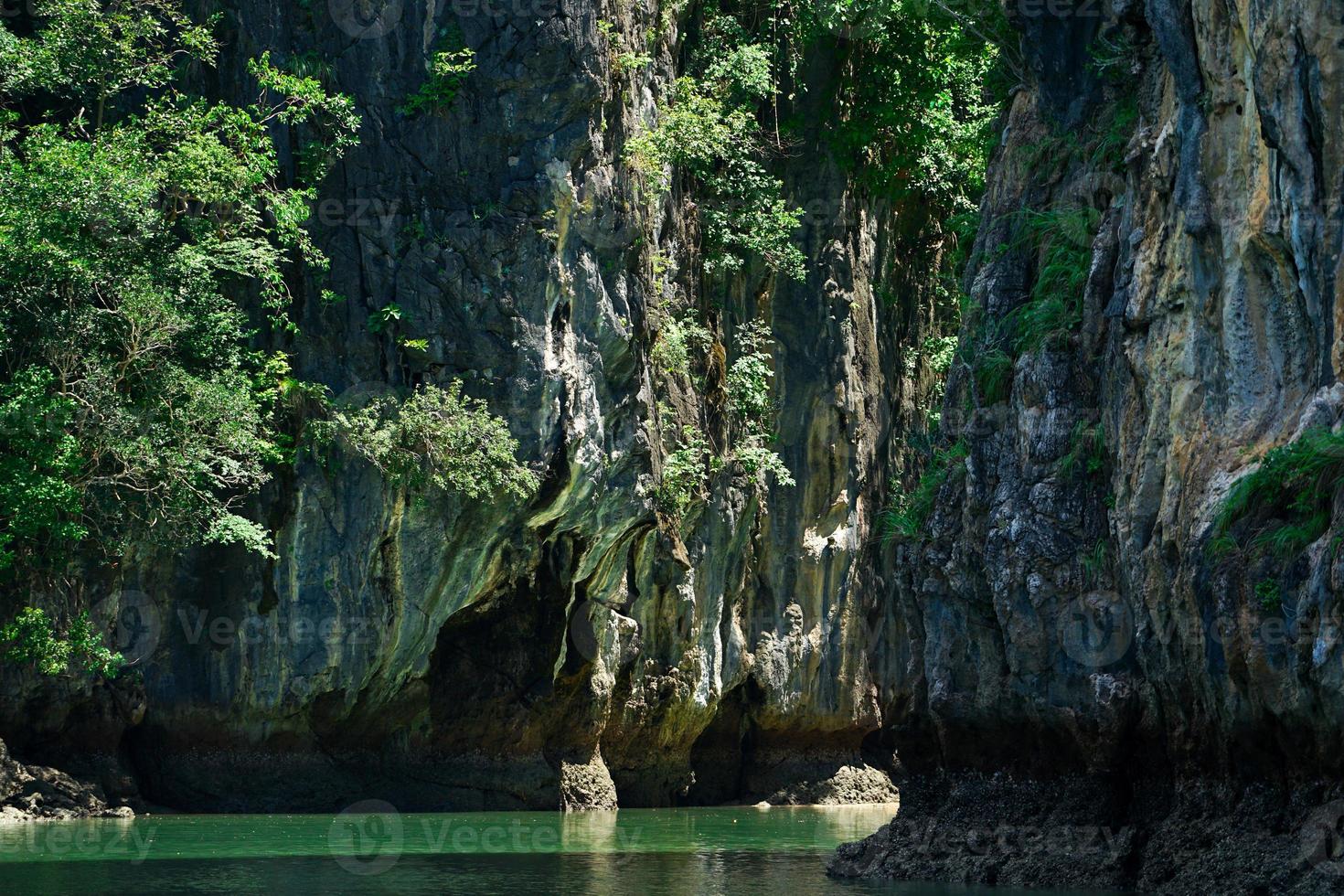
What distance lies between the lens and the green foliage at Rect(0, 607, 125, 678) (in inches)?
858

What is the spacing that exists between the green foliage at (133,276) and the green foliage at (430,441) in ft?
4.16

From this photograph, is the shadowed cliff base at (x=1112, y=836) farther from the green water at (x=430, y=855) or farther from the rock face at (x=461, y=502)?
the rock face at (x=461, y=502)

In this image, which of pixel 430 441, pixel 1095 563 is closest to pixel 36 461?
pixel 430 441

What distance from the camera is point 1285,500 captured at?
12.9 metres

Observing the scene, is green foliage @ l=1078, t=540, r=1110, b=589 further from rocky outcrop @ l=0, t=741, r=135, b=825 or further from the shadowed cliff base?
rocky outcrop @ l=0, t=741, r=135, b=825

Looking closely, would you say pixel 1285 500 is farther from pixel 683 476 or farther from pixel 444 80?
pixel 444 80

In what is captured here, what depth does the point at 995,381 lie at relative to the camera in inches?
695

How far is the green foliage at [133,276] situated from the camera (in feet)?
70.2

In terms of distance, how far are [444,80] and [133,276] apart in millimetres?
5758

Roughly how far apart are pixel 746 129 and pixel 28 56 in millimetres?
12235

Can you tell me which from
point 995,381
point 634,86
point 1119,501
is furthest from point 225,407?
point 1119,501

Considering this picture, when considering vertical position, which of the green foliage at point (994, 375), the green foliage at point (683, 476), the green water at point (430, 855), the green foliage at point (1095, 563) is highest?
the green foliage at point (683, 476)

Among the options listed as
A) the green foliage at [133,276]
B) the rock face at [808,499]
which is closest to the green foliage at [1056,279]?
the rock face at [808,499]

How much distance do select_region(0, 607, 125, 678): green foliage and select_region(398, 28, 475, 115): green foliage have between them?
29.9 feet
